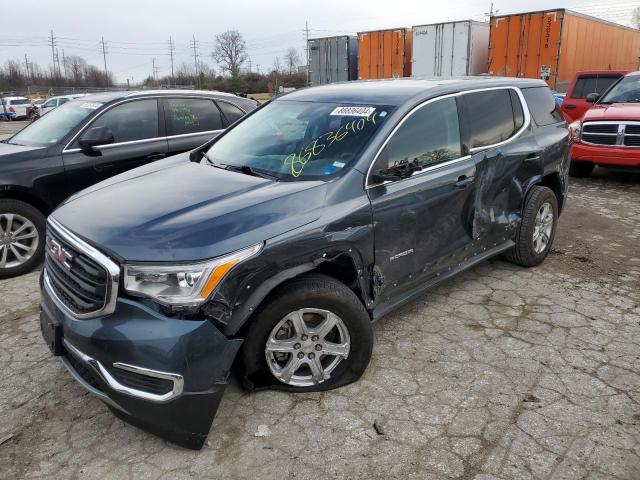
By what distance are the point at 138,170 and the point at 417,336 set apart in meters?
2.42

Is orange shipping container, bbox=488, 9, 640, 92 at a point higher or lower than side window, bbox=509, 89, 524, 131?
higher

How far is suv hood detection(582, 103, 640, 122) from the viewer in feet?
26.8

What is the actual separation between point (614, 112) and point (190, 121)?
22.1 ft

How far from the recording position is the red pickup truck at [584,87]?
1076cm

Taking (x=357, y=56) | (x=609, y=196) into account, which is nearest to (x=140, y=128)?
(x=609, y=196)

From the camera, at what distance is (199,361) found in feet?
8.02

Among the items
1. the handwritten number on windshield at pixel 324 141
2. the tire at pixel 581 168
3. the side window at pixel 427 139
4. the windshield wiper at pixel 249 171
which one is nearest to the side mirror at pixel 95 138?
the windshield wiper at pixel 249 171

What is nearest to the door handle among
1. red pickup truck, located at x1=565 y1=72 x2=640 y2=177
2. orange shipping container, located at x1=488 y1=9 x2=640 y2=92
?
red pickup truck, located at x1=565 y1=72 x2=640 y2=177

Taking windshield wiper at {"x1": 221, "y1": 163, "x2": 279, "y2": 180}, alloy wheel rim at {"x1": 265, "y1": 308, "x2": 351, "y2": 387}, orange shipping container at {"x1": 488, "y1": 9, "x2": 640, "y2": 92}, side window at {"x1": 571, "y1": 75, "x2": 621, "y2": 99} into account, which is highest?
orange shipping container at {"x1": 488, "y1": 9, "x2": 640, "y2": 92}

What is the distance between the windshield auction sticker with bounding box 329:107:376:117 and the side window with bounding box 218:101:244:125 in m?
3.14

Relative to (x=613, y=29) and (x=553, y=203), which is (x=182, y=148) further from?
(x=613, y=29)

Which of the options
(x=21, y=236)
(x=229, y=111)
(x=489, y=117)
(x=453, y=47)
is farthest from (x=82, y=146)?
(x=453, y=47)

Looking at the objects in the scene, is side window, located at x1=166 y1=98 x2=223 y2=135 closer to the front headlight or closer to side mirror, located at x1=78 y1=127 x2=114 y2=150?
side mirror, located at x1=78 y1=127 x2=114 y2=150

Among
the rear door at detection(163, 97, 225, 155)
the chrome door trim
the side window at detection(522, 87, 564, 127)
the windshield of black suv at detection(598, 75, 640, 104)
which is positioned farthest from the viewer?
the windshield of black suv at detection(598, 75, 640, 104)
